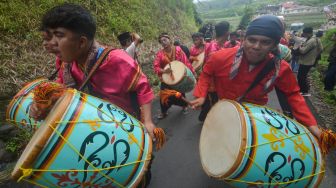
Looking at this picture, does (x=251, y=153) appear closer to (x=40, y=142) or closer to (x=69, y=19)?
(x=40, y=142)

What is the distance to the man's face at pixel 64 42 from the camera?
181 cm

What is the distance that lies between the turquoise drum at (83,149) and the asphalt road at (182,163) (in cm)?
152

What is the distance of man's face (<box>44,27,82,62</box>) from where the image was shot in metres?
1.81

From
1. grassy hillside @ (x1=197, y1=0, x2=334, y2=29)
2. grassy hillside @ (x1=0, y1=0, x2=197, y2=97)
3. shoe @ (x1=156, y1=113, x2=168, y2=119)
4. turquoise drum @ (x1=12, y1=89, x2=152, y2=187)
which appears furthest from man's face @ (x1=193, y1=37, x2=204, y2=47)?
grassy hillside @ (x1=197, y1=0, x2=334, y2=29)

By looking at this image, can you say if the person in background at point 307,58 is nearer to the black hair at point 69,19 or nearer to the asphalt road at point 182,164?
the asphalt road at point 182,164

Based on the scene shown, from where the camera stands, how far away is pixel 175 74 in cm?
488

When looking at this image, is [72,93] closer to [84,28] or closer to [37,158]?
[37,158]

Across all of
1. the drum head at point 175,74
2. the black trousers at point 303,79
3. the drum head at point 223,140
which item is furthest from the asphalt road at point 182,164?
the black trousers at point 303,79

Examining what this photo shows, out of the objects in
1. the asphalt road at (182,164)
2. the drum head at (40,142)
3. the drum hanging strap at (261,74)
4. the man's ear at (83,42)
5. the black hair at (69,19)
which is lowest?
the asphalt road at (182,164)

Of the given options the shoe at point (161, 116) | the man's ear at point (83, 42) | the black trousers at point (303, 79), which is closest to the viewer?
the man's ear at point (83, 42)

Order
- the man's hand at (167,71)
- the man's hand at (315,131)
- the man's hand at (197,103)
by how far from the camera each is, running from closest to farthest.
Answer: the man's hand at (315,131), the man's hand at (197,103), the man's hand at (167,71)

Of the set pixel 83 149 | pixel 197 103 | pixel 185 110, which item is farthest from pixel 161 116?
pixel 83 149

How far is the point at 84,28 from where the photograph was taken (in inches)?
74.1

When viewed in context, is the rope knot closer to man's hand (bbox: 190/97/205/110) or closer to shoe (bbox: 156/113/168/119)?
man's hand (bbox: 190/97/205/110)
